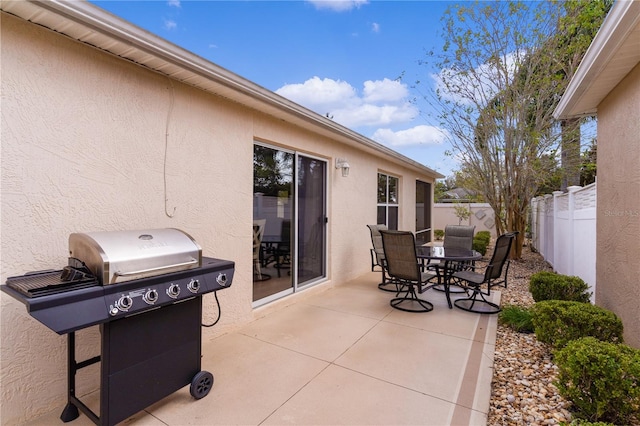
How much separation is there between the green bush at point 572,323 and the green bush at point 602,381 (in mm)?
649

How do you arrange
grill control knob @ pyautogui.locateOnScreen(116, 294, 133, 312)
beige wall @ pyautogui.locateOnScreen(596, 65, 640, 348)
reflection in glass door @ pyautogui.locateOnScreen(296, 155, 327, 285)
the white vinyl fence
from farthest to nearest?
reflection in glass door @ pyautogui.locateOnScreen(296, 155, 327, 285)
the white vinyl fence
beige wall @ pyautogui.locateOnScreen(596, 65, 640, 348)
grill control knob @ pyautogui.locateOnScreen(116, 294, 133, 312)

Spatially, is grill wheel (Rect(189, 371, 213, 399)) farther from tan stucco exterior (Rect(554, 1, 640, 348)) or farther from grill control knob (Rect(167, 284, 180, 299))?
tan stucco exterior (Rect(554, 1, 640, 348))

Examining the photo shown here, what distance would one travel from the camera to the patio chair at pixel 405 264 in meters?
4.46

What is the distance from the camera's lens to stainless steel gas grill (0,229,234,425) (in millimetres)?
1793

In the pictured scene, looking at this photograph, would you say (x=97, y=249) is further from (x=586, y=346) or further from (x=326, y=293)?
(x=326, y=293)

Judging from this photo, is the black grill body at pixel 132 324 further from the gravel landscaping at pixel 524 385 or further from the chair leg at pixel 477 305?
the chair leg at pixel 477 305

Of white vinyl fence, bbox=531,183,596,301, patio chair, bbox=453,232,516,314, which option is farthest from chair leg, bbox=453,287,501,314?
white vinyl fence, bbox=531,183,596,301

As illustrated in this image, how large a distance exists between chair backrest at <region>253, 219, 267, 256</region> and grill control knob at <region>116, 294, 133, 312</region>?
7.76 ft

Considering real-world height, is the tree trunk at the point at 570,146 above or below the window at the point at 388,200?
above

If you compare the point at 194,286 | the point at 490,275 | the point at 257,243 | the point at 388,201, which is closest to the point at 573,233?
the point at 490,275

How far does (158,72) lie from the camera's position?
3041 mm

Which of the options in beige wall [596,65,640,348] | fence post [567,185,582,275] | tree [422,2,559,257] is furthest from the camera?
tree [422,2,559,257]

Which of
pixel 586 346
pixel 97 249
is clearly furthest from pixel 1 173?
pixel 586 346

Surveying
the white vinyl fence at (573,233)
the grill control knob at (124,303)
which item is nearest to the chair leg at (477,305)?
the white vinyl fence at (573,233)
